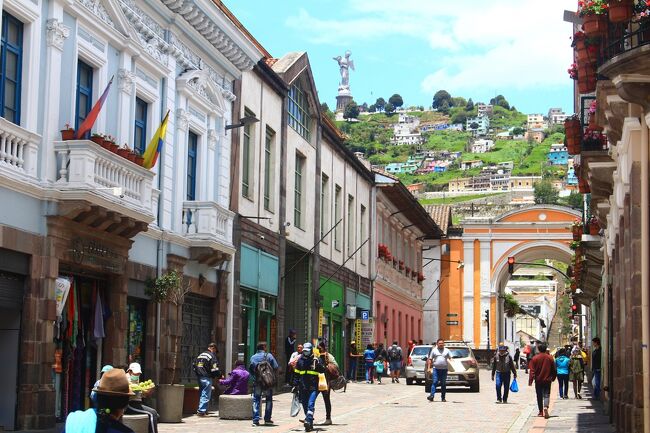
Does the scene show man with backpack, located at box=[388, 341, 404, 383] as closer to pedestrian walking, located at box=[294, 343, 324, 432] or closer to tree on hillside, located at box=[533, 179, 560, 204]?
pedestrian walking, located at box=[294, 343, 324, 432]

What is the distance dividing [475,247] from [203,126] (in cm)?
4542

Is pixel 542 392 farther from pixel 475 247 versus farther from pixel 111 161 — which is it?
pixel 475 247

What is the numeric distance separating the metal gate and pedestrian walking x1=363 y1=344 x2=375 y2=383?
14676 millimetres

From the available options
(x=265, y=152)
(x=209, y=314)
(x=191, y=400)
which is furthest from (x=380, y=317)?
(x=191, y=400)

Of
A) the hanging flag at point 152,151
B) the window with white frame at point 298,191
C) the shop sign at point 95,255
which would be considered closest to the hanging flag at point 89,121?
the shop sign at point 95,255

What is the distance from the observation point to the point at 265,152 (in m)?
32.0

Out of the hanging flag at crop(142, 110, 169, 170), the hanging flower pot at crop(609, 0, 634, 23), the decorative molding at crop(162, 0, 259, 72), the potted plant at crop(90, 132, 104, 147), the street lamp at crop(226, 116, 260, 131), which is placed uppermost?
the decorative molding at crop(162, 0, 259, 72)

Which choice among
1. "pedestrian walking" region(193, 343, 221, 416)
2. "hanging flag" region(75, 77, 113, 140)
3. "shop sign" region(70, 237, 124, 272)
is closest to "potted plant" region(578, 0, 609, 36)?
"hanging flag" region(75, 77, 113, 140)

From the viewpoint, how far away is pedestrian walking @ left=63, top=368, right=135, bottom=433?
6258 mm

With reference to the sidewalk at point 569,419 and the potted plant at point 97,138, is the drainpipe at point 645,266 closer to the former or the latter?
the sidewalk at point 569,419

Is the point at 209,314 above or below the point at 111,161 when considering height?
below

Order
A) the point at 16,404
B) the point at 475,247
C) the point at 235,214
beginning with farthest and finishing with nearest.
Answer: the point at 475,247 < the point at 235,214 < the point at 16,404

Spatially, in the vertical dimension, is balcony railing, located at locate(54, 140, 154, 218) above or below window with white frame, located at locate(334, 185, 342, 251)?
below

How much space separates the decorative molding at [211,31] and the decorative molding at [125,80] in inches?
98.3
